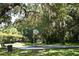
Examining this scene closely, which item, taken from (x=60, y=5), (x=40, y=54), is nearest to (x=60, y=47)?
(x=40, y=54)

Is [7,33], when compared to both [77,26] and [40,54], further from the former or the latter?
[77,26]

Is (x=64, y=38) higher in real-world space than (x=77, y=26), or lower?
lower

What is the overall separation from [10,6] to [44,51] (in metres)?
0.75

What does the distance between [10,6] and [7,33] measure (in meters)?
0.36

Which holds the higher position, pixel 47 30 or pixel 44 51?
pixel 47 30

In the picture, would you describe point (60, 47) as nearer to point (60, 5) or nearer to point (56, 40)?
point (56, 40)

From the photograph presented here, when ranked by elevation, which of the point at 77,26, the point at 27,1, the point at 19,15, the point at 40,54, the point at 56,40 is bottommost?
the point at 40,54

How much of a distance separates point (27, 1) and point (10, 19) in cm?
33

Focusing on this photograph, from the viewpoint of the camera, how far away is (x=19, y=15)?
256 centimetres

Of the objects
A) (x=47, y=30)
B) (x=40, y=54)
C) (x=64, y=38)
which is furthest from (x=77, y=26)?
(x=40, y=54)

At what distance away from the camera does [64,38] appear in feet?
8.29

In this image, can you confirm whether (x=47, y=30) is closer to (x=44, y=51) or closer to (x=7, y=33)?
(x=44, y=51)

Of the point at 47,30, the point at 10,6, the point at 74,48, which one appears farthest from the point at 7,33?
the point at 74,48

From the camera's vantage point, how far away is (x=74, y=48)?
2512 mm
